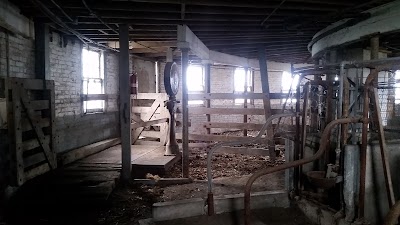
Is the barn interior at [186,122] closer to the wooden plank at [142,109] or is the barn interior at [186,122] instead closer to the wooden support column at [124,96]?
the wooden support column at [124,96]

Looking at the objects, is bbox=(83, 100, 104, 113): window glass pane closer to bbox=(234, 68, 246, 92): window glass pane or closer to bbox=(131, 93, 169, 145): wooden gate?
bbox=(131, 93, 169, 145): wooden gate

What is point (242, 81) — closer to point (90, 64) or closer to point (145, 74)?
point (145, 74)

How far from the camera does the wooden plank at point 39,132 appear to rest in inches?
218

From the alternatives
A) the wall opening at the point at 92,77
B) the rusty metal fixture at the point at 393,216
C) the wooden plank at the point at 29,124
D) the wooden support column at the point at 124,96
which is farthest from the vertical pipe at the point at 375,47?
the wall opening at the point at 92,77

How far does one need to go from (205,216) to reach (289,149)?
5.30 ft

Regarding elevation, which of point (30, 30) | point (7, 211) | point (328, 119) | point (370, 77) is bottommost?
point (7, 211)

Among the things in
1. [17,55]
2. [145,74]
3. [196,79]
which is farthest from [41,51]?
[196,79]

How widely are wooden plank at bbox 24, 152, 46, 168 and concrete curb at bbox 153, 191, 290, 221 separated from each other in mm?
3274

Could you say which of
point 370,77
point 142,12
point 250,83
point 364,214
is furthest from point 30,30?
point 250,83

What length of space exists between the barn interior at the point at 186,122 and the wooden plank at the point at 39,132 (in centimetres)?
3

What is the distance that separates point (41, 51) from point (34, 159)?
7.93 feet

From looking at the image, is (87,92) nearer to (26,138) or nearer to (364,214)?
(26,138)

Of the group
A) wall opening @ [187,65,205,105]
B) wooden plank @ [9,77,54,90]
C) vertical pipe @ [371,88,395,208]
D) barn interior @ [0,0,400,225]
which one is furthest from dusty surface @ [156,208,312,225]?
wall opening @ [187,65,205,105]

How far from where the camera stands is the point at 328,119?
4.25 metres
